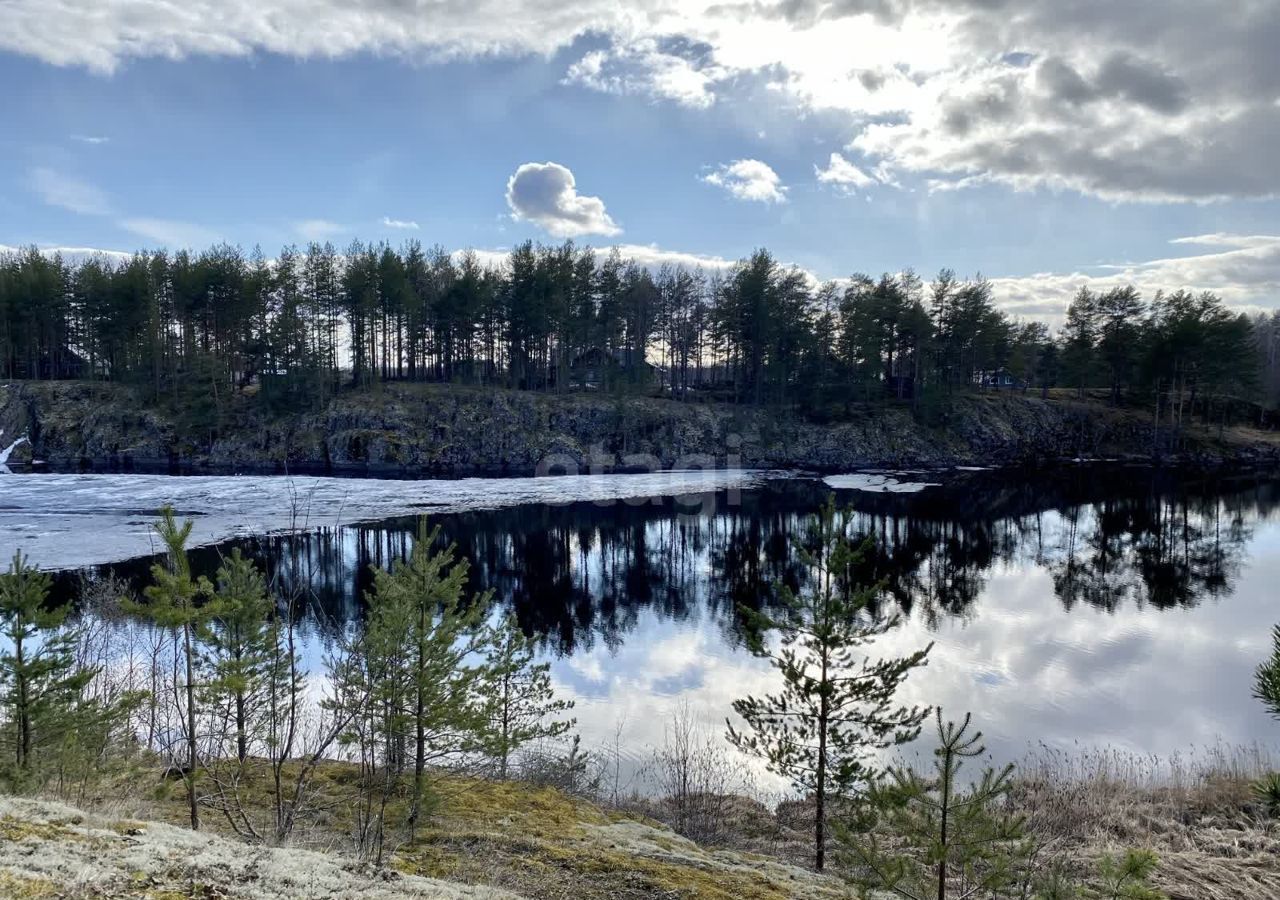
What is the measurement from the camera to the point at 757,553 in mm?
38312

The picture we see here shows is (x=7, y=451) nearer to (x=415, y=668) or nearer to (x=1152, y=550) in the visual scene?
(x=415, y=668)

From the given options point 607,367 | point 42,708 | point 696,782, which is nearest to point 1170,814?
point 696,782

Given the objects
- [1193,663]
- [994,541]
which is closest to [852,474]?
[994,541]

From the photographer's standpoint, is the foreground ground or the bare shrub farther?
the bare shrub

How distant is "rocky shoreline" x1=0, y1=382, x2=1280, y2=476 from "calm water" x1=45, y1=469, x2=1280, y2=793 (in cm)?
1989

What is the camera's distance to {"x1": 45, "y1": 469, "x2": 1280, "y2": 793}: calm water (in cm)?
2023

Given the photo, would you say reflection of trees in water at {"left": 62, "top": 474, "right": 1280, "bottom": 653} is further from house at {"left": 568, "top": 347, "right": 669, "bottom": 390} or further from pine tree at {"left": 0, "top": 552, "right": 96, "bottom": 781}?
house at {"left": 568, "top": 347, "right": 669, "bottom": 390}

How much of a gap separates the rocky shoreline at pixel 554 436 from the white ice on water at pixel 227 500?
688cm

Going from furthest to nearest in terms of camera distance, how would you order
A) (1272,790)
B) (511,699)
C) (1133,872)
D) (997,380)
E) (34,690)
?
(997,380) < (511,699) < (34,690) < (1133,872) < (1272,790)

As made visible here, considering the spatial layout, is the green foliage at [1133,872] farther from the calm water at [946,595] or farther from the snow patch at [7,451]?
the snow patch at [7,451]

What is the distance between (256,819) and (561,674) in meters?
11.1

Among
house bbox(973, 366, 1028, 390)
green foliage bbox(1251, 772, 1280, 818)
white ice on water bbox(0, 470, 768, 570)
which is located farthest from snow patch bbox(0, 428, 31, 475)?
house bbox(973, 366, 1028, 390)

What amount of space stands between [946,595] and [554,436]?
46.9 metres

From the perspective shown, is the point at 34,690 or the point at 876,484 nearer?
the point at 34,690
